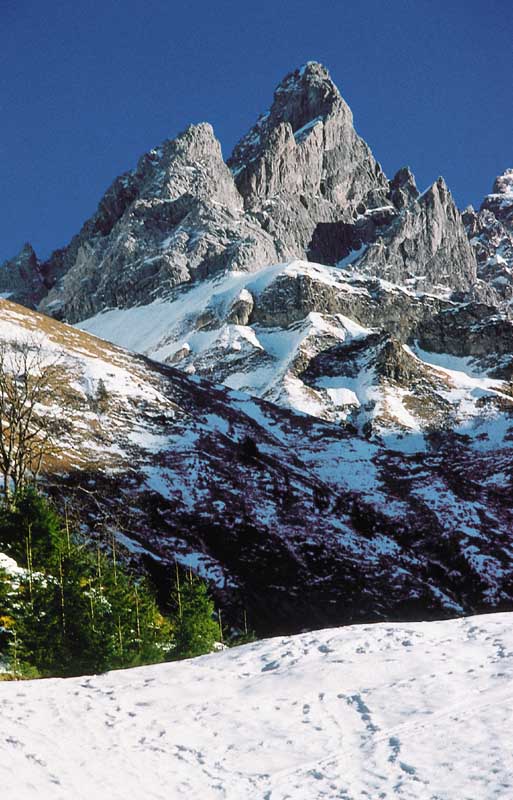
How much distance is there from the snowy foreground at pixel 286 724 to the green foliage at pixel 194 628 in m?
8.09

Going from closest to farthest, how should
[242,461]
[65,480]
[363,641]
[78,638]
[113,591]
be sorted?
[363,641], [78,638], [113,591], [65,480], [242,461]

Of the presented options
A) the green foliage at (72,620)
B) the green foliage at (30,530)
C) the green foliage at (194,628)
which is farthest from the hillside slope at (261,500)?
the green foliage at (72,620)

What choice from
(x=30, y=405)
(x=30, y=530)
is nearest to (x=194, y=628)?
(x=30, y=530)

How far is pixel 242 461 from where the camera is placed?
56.8m

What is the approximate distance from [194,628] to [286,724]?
509 inches

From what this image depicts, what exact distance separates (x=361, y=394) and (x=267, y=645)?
14618cm

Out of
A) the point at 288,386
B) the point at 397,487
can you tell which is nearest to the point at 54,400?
the point at 397,487

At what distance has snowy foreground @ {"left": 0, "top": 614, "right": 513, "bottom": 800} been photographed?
13.4 m

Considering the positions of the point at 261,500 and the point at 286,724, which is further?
the point at 261,500

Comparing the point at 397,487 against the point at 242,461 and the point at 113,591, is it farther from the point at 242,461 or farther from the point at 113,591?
the point at 113,591

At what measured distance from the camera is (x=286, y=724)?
50.9 ft

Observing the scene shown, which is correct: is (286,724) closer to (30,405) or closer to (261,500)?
(30,405)

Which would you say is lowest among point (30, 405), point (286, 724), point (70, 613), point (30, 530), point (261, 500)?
point (286, 724)

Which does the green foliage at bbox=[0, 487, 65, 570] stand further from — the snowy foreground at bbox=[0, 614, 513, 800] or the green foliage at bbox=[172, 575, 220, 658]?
the snowy foreground at bbox=[0, 614, 513, 800]
